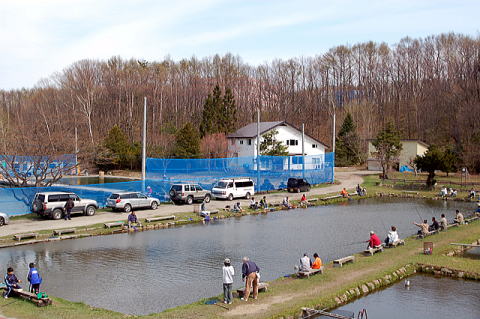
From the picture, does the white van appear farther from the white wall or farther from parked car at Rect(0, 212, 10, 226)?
the white wall

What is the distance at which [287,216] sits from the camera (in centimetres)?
3397

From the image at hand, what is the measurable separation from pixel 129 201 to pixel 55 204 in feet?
17.1

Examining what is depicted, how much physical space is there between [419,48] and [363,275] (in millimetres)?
83096

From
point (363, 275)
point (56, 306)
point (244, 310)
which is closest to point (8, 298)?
point (56, 306)

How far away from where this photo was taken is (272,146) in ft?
214

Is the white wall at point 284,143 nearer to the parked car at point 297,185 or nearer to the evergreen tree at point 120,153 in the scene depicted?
the evergreen tree at point 120,153

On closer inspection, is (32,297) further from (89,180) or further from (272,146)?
(272,146)

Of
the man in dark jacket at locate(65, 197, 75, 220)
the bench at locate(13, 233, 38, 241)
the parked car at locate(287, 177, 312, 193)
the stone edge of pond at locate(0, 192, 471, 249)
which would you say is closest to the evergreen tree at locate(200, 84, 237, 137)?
the parked car at locate(287, 177, 312, 193)

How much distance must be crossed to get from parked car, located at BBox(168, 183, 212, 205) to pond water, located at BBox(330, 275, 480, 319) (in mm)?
21941

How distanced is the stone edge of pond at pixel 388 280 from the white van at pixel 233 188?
22.5 meters

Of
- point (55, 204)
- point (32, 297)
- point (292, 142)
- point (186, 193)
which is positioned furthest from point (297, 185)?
point (32, 297)

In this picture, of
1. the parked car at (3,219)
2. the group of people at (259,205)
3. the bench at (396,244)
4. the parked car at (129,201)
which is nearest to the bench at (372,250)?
the bench at (396,244)

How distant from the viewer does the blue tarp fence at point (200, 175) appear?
1231 inches

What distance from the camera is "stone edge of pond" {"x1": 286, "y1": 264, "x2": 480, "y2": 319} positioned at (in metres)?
15.2
